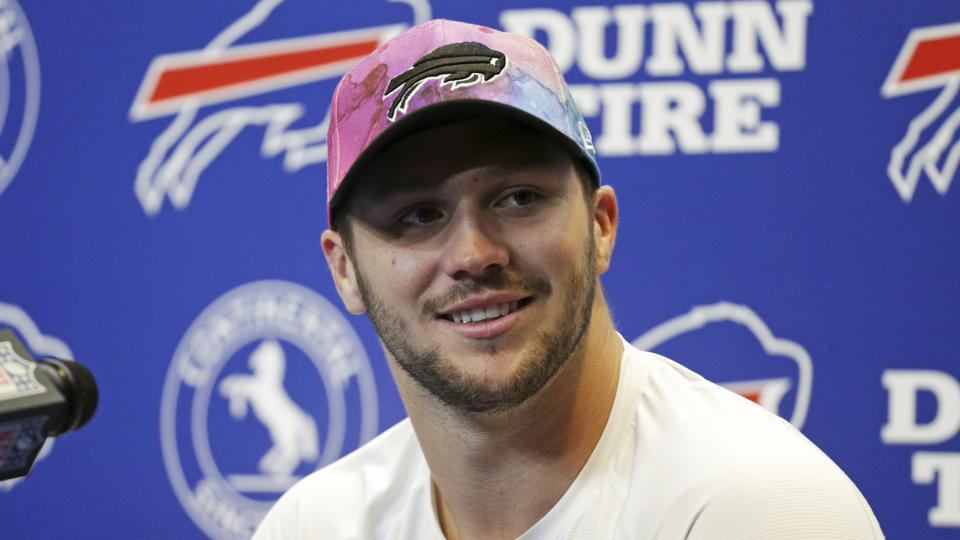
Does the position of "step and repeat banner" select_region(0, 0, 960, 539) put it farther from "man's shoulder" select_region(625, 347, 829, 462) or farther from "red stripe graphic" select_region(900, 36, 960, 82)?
"man's shoulder" select_region(625, 347, 829, 462)

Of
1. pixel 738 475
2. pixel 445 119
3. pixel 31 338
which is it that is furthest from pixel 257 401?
pixel 738 475

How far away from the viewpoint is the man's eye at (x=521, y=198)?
994 millimetres

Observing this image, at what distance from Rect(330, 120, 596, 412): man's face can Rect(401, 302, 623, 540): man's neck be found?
4cm

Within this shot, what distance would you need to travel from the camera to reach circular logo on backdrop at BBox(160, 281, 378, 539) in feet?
6.08

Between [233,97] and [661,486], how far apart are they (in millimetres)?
1269

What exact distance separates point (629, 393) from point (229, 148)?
1104 millimetres

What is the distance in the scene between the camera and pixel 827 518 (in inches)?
33.3

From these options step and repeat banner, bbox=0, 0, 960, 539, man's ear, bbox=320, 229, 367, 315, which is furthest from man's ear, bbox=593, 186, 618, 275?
step and repeat banner, bbox=0, 0, 960, 539

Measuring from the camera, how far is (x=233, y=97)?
192 centimetres

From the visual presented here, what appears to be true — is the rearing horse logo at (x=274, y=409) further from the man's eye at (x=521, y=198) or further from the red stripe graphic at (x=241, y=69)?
the man's eye at (x=521, y=198)

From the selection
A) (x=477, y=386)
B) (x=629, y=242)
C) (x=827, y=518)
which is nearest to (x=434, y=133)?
(x=477, y=386)

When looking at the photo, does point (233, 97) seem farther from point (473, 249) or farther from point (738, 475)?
point (738, 475)

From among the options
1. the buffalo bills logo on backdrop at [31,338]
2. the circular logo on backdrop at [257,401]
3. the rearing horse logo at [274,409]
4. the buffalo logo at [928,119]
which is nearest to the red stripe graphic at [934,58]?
the buffalo logo at [928,119]

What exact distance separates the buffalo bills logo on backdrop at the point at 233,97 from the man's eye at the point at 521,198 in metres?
0.91
